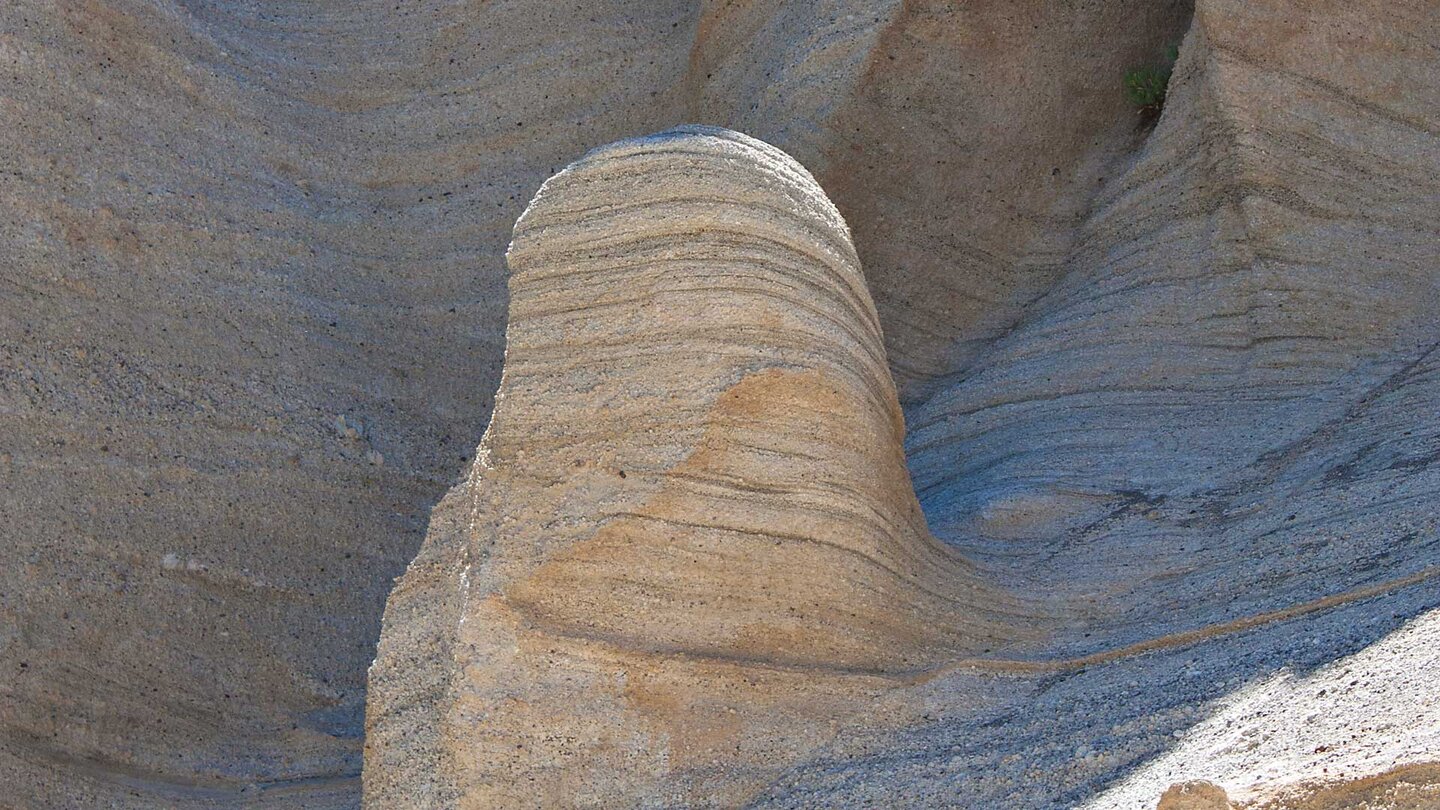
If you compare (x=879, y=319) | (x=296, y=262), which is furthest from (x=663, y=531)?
(x=296, y=262)

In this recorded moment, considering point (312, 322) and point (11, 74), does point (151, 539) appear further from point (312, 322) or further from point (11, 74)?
point (11, 74)

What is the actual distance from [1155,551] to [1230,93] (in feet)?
7.93

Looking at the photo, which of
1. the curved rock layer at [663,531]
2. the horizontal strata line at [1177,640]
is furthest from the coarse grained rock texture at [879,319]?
the curved rock layer at [663,531]

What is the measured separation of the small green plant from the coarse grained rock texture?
91 mm

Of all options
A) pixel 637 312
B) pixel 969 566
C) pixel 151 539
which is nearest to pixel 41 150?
pixel 151 539

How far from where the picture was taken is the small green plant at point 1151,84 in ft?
28.0

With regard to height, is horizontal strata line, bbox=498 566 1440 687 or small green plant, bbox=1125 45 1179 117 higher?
small green plant, bbox=1125 45 1179 117

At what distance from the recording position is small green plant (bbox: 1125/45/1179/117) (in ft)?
28.0

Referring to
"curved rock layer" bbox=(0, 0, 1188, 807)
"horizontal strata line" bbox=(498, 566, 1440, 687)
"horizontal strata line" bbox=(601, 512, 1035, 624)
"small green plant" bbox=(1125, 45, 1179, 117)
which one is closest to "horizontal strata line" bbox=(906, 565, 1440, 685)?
"horizontal strata line" bbox=(498, 566, 1440, 687)

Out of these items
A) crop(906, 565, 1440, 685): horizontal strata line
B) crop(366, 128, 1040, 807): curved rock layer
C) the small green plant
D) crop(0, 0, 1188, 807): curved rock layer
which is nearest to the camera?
crop(366, 128, 1040, 807): curved rock layer

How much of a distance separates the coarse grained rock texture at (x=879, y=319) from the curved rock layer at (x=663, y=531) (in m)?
0.14

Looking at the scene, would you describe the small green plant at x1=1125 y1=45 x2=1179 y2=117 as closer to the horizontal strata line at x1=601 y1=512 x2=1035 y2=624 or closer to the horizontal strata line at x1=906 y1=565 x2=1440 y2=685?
the horizontal strata line at x1=601 y1=512 x2=1035 y2=624

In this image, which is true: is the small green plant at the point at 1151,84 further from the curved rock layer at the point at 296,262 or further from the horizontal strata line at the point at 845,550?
the horizontal strata line at the point at 845,550

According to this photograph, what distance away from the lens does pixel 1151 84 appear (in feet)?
28.0
